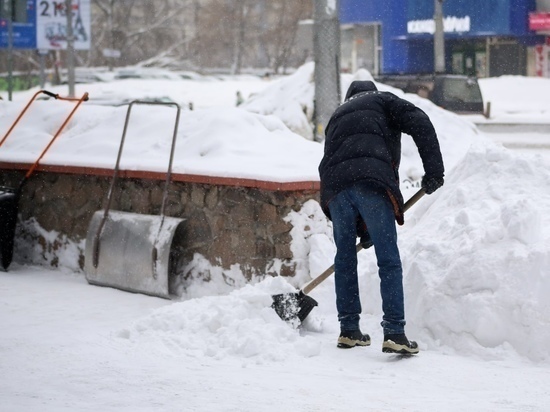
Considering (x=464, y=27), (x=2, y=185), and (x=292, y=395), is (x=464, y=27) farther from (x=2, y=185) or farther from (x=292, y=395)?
(x=292, y=395)

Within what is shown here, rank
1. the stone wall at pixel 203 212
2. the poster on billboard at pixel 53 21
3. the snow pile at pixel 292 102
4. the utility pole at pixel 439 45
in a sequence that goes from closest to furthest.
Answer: the stone wall at pixel 203 212 → the snow pile at pixel 292 102 → the utility pole at pixel 439 45 → the poster on billboard at pixel 53 21

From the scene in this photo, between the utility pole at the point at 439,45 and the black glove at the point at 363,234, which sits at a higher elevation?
the utility pole at the point at 439,45

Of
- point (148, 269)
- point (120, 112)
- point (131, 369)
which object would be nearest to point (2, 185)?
point (120, 112)

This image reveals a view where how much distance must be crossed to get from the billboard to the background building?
50.9 ft

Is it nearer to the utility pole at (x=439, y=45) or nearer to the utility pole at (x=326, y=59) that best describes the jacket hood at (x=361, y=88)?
the utility pole at (x=326, y=59)

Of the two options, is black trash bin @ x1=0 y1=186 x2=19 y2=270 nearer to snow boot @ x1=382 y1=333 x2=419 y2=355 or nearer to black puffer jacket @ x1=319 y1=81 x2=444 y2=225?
black puffer jacket @ x1=319 y1=81 x2=444 y2=225

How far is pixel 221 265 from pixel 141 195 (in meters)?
1.03

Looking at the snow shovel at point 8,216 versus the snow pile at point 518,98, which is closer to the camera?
the snow shovel at point 8,216

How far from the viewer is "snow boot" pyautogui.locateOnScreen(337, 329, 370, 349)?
597 centimetres

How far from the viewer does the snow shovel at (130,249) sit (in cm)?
776

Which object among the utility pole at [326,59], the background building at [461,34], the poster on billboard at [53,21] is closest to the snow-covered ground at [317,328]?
the utility pole at [326,59]

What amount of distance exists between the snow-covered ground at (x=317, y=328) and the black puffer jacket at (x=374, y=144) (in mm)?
630

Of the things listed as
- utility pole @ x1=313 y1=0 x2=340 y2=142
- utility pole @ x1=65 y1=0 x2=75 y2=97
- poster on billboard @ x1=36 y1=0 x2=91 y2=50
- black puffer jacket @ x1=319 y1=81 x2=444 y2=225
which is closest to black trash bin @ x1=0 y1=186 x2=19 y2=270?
black puffer jacket @ x1=319 y1=81 x2=444 y2=225

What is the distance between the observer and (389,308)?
5730mm
